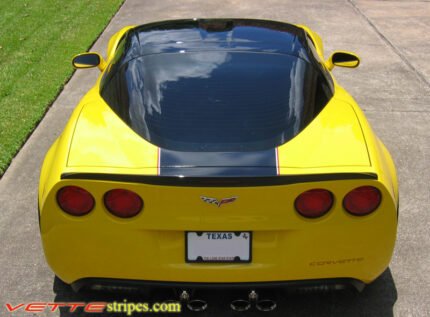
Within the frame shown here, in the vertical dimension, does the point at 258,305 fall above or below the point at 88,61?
below

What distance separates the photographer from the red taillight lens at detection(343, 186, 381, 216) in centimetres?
270

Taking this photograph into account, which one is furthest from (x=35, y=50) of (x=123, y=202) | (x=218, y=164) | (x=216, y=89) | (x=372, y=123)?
(x=218, y=164)

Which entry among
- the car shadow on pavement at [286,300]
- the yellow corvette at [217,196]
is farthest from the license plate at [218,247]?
the car shadow on pavement at [286,300]

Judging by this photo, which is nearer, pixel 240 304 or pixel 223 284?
pixel 223 284

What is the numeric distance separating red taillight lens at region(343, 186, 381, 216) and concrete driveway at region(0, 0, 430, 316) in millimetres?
832

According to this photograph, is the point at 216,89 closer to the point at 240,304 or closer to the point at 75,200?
the point at 75,200

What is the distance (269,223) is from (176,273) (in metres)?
0.52

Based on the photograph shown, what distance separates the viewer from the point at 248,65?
11.2 feet

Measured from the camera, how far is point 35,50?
8594mm

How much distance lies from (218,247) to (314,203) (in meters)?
0.49

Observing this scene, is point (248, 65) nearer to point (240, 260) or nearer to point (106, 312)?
point (240, 260)

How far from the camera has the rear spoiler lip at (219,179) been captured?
→ 260cm

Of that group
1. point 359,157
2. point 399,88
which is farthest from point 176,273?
point 399,88

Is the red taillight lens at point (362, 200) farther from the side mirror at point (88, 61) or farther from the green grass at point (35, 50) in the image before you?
the green grass at point (35, 50)
